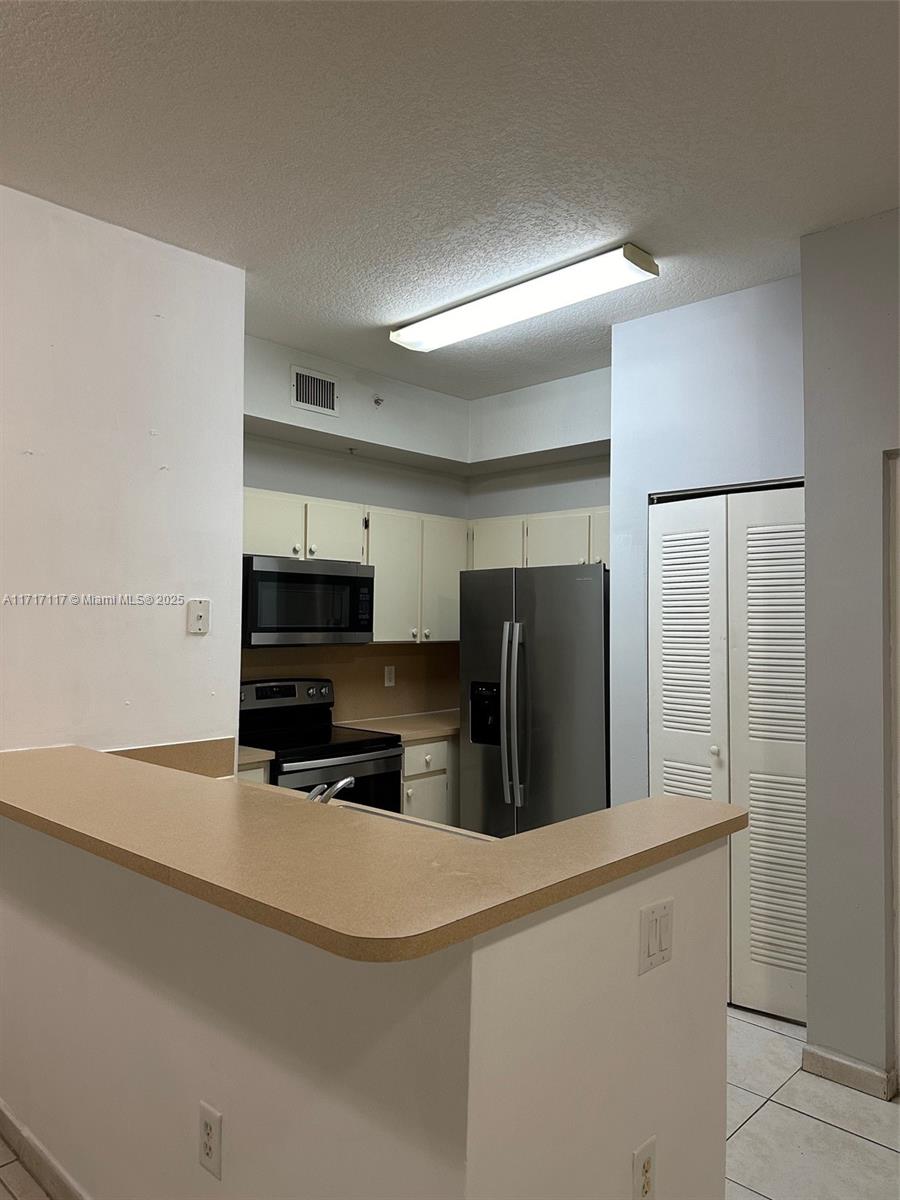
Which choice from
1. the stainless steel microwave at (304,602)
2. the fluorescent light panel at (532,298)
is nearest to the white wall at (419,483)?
the stainless steel microwave at (304,602)

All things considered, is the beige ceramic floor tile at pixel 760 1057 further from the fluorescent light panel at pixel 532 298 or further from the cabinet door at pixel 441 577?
the fluorescent light panel at pixel 532 298

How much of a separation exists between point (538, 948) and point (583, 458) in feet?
12.1

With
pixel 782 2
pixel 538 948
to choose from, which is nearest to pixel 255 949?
pixel 538 948

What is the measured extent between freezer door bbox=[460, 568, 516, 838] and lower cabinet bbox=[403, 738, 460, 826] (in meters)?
0.14

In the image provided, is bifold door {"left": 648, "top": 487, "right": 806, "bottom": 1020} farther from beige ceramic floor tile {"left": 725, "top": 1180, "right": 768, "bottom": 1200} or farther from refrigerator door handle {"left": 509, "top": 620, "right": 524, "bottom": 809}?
beige ceramic floor tile {"left": 725, "top": 1180, "right": 768, "bottom": 1200}

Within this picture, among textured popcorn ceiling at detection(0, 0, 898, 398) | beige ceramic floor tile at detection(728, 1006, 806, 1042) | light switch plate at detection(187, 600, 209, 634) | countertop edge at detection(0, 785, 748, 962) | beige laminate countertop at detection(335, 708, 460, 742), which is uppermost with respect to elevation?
textured popcorn ceiling at detection(0, 0, 898, 398)

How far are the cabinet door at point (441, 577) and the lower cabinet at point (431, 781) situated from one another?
0.67 metres

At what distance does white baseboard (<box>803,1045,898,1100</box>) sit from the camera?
2.55 metres

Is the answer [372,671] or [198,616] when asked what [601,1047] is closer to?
[198,616]

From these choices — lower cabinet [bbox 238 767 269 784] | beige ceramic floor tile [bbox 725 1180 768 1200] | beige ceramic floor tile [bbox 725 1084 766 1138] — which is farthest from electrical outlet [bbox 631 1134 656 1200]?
lower cabinet [bbox 238 767 269 784]

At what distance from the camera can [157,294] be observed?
9.29 ft

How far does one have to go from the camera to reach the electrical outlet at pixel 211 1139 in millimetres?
1596

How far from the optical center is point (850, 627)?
266 cm

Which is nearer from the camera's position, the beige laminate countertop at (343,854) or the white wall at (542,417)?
the beige laminate countertop at (343,854)
